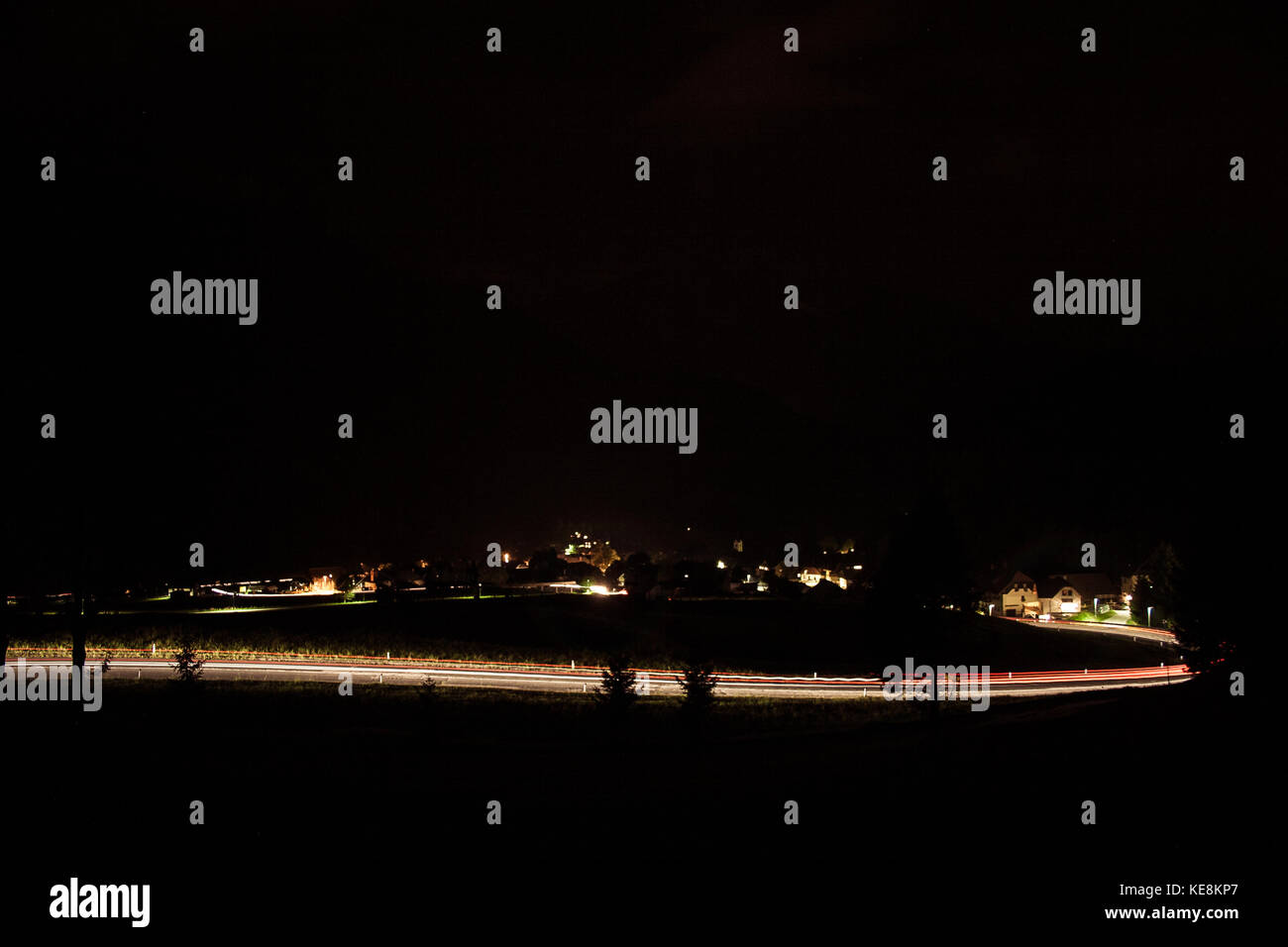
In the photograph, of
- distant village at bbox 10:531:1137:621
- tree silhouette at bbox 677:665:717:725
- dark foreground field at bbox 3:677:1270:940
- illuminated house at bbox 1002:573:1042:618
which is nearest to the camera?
dark foreground field at bbox 3:677:1270:940

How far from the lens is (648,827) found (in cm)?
1109

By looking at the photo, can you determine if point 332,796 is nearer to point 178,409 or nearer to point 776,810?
point 776,810

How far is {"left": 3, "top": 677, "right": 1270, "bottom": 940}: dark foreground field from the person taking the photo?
855 centimetres

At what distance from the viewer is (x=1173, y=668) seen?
45.2m

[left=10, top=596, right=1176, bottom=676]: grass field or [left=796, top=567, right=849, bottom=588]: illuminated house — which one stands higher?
[left=10, top=596, right=1176, bottom=676]: grass field

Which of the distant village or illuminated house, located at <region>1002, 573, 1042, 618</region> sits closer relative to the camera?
the distant village

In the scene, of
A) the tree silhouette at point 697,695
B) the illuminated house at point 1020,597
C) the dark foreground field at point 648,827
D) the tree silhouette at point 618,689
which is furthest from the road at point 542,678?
the illuminated house at point 1020,597

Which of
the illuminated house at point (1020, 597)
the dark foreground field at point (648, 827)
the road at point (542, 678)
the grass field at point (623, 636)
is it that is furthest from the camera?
the illuminated house at point (1020, 597)

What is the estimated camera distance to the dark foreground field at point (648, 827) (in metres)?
8.55

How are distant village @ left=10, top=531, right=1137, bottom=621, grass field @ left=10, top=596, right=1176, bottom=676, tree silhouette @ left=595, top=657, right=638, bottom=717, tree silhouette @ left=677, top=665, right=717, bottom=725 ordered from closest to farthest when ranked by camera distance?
tree silhouette @ left=677, top=665, right=717, bottom=725 → tree silhouette @ left=595, top=657, right=638, bottom=717 → grass field @ left=10, top=596, right=1176, bottom=676 → distant village @ left=10, top=531, right=1137, bottom=621

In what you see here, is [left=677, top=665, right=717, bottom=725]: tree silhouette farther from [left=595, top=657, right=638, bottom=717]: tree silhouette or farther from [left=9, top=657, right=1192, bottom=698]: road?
[left=9, top=657, right=1192, bottom=698]: road

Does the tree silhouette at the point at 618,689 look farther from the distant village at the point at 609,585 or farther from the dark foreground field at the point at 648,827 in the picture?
the distant village at the point at 609,585

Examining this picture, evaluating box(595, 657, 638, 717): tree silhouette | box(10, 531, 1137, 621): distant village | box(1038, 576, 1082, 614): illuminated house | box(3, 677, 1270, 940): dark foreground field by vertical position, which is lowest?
box(1038, 576, 1082, 614): illuminated house

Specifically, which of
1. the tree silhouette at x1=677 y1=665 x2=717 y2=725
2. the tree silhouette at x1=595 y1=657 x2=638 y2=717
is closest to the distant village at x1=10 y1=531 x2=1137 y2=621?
the tree silhouette at x1=595 y1=657 x2=638 y2=717
